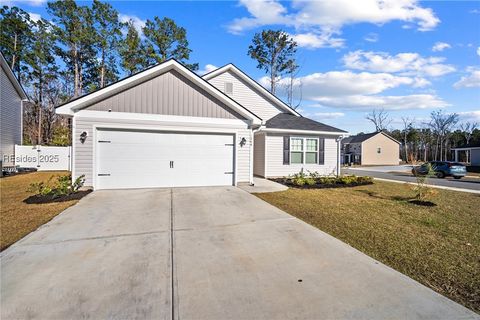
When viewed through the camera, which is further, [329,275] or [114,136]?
[114,136]

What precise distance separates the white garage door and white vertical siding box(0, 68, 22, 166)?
1145 centimetres

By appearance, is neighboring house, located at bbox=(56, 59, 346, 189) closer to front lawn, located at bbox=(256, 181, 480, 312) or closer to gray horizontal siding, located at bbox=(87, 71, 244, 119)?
gray horizontal siding, located at bbox=(87, 71, 244, 119)

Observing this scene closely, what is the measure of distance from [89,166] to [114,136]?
134cm

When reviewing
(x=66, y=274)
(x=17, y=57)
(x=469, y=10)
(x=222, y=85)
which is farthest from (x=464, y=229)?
(x=17, y=57)

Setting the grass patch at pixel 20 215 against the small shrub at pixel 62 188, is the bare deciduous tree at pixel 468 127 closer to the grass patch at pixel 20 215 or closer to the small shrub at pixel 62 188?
the small shrub at pixel 62 188

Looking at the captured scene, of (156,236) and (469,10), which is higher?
(469,10)

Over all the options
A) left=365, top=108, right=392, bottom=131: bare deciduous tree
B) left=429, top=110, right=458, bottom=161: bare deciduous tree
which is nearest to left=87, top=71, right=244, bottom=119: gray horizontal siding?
left=365, top=108, right=392, bottom=131: bare deciduous tree

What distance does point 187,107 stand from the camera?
31.0 ft

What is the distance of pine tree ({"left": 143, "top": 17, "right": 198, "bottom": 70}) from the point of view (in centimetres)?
2670

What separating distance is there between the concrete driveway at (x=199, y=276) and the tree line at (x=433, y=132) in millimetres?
52854

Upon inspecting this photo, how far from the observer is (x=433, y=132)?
161 feet

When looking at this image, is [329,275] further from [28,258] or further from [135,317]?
[28,258]

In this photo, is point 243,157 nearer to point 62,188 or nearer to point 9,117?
point 62,188

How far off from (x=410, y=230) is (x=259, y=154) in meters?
9.33
